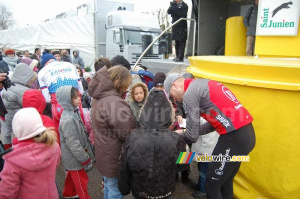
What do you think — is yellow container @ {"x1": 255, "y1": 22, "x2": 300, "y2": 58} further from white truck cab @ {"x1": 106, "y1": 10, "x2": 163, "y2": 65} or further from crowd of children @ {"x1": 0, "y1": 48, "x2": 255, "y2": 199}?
white truck cab @ {"x1": 106, "y1": 10, "x2": 163, "y2": 65}

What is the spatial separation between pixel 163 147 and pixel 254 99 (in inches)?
59.2

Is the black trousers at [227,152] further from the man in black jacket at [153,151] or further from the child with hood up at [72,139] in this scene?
the child with hood up at [72,139]

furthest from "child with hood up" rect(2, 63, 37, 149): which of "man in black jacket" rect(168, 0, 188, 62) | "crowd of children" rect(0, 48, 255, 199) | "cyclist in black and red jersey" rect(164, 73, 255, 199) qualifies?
"man in black jacket" rect(168, 0, 188, 62)

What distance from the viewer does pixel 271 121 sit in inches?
104

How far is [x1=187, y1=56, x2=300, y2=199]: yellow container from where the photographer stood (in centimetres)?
247

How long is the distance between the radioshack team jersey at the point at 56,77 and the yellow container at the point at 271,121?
264 centimetres

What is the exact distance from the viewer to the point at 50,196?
211cm

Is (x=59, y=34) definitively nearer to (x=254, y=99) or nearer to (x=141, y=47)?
(x=141, y=47)

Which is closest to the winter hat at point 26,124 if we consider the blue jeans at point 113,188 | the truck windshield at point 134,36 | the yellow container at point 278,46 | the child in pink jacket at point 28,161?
the child in pink jacket at point 28,161

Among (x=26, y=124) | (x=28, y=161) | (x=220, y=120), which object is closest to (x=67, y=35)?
(x=26, y=124)

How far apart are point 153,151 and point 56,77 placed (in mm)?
2849

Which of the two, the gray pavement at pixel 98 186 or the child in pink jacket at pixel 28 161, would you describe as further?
the gray pavement at pixel 98 186

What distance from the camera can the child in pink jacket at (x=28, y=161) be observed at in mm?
1814

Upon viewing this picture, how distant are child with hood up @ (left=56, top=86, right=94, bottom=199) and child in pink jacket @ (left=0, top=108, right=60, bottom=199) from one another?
619 mm
